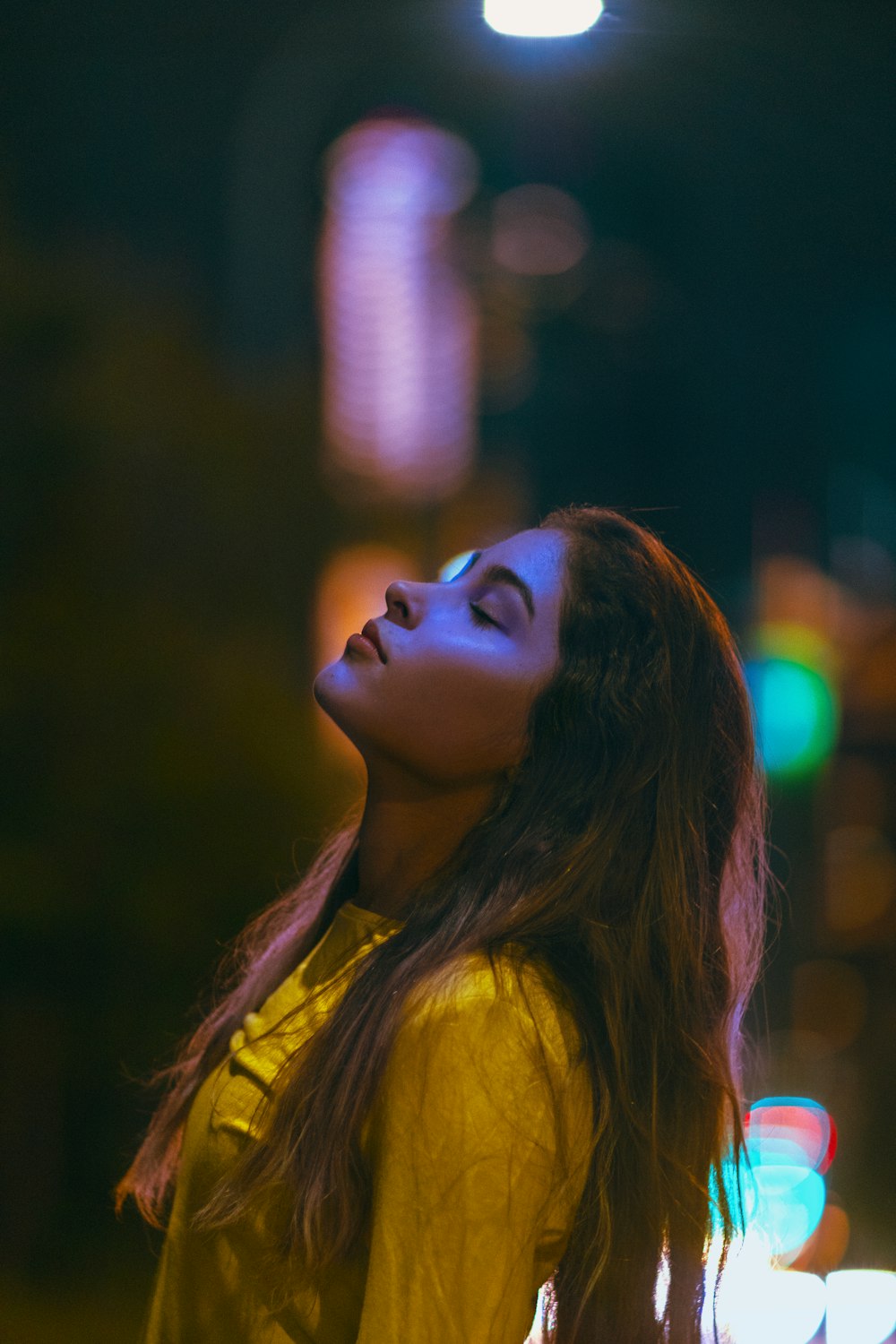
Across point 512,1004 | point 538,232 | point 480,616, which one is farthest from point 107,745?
point 538,232

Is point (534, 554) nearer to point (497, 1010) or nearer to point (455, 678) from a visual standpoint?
point (455, 678)

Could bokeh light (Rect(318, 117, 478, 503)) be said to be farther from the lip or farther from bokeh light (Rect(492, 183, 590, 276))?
the lip

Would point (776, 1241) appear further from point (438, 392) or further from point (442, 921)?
point (438, 392)

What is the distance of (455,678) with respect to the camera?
5.52 ft

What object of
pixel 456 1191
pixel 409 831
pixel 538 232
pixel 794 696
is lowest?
pixel 456 1191

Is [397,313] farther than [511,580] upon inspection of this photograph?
Yes

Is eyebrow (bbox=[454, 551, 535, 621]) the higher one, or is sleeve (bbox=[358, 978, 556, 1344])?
eyebrow (bbox=[454, 551, 535, 621])

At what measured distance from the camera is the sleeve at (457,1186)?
4.57 feet

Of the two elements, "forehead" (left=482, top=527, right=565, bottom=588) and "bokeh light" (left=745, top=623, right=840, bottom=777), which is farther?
"bokeh light" (left=745, top=623, right=840, bottom=777)

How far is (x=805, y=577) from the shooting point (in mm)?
8711

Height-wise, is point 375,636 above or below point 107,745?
above

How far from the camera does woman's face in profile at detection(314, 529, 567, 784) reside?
1684 millimetres

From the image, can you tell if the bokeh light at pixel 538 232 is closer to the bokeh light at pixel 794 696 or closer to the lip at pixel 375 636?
the bokeh light at pixel 794 696

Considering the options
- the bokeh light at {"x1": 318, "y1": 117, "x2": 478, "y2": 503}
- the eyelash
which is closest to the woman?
the eyelash
